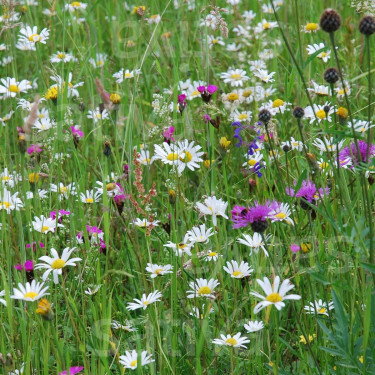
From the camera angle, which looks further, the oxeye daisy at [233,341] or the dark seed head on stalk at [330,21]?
the oxeye daisy at [233,341]

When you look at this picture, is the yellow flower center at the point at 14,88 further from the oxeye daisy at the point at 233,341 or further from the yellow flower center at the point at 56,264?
the oxeye daisy at the point at 233,341

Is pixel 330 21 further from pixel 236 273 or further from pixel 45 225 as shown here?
pixel 45 225

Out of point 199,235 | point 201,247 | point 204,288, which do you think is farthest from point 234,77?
point 204,288

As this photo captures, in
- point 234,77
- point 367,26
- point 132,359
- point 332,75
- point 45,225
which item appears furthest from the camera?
point 234,77

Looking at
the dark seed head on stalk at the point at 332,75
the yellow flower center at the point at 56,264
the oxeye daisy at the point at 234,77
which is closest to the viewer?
the dark seed head on stalk at the point at 332,75

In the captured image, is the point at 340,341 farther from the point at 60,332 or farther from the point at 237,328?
the point at 60,332

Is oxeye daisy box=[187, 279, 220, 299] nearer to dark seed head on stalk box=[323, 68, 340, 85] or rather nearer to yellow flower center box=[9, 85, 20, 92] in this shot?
dark seed head on stalk box=[323, 68, 340, 85]

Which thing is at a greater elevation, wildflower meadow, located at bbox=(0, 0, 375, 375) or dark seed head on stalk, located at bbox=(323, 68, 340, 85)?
dark seed head on stalk, located at bbox=(323, 68, 340, 85)

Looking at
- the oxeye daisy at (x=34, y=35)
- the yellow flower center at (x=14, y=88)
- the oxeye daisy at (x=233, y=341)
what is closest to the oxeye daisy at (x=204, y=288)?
the oxeye daisy at (x=233, y=341)

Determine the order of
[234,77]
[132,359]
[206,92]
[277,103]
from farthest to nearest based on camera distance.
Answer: [234,77] → [277,103] → [206,92] → [132,359]

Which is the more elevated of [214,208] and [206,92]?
[206,92]

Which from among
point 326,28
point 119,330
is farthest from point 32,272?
point 326,28

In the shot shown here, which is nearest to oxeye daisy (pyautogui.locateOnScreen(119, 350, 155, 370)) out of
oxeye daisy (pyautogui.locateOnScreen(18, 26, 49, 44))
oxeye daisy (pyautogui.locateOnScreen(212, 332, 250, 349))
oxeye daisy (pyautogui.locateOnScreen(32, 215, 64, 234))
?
oxeye daisy (pyautogui.locateOnScreen(212, 332, 250, 349))

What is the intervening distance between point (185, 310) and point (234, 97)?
0.93 m
